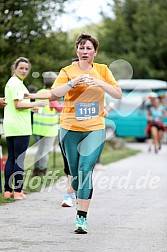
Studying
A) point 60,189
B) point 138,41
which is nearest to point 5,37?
point 60,189

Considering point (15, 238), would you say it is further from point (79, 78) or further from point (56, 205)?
point (56, 205)

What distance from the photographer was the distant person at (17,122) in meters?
10.4

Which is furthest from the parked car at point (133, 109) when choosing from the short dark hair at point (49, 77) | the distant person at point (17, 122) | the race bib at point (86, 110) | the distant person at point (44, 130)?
the race bib at point (86, 110)

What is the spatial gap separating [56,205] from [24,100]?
151 centimetres

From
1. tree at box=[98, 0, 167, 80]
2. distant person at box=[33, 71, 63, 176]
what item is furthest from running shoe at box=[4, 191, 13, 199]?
tree at box=[98, 0, 167, 80]

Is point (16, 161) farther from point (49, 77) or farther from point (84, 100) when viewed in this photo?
point (84, 100)

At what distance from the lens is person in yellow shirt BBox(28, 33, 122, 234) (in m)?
7.79

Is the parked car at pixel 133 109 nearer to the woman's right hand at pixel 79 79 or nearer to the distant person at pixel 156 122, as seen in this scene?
the distant person at pixel 156 122

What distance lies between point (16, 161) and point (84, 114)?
3.04 metres

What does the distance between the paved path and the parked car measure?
2147cm

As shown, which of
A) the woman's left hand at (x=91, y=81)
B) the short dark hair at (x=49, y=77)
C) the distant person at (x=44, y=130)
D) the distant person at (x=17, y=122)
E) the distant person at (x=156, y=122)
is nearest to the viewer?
the woman's left hand at (x=91, y=81)

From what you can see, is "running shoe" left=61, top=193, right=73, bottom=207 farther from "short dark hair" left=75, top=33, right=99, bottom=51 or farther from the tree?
the tree

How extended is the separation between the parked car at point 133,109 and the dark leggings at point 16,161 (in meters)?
23.1

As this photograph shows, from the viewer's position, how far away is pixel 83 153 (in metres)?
7.87
